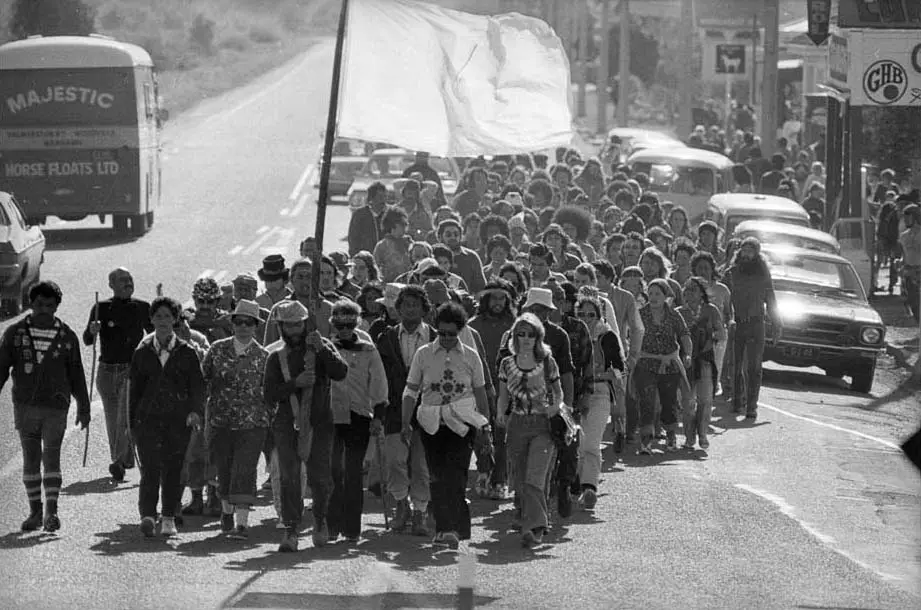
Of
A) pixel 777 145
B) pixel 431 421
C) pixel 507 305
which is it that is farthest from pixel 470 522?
pixel 777 145

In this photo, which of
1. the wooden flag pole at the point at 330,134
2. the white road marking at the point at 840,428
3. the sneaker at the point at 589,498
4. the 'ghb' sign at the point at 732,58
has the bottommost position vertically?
the white road marking at the point at 840,428

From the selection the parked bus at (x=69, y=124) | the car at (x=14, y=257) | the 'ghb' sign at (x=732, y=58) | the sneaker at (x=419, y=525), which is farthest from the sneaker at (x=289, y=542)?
the 'ghb' sign at (x=732, y=58)

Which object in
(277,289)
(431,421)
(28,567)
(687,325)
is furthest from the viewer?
(687,325)

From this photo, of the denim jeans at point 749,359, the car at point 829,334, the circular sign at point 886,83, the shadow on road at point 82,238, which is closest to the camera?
the denim jeans at point 749,359

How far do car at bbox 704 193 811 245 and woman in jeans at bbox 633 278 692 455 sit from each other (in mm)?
9365

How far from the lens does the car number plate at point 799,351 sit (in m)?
21.6

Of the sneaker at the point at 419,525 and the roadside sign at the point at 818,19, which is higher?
the roadside sign at the point at 818,19

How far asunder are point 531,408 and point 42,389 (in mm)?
3083

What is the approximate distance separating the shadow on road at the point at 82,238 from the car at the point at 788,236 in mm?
12989

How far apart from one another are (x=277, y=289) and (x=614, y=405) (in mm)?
2702

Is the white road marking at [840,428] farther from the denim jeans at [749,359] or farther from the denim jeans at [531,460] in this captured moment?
the denim jeans at [531,460]

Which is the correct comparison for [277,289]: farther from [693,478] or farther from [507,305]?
[693,478]

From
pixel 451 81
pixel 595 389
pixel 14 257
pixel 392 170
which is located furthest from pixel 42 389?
pixel 392 170

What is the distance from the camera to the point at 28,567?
1130cm
